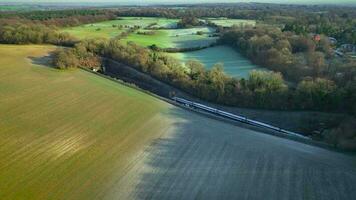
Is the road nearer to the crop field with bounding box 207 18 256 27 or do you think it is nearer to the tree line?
the tree line

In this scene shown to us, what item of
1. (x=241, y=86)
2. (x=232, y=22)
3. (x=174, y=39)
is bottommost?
(x=174, y=39)

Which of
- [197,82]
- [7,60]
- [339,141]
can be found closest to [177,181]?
[339,141]

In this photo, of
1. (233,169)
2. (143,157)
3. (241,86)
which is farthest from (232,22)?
(233,169)

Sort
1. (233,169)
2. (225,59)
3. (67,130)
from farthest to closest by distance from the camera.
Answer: (225,59) < (67,130) < (233,169)

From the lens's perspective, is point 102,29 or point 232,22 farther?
point 232,22

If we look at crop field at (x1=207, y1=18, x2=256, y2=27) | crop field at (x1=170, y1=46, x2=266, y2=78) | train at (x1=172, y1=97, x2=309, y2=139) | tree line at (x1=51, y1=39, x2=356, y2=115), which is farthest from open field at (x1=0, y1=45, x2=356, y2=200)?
crop field at (x1=207, y1=18, x2=256, y2=27)

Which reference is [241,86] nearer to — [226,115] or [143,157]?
[226,115]

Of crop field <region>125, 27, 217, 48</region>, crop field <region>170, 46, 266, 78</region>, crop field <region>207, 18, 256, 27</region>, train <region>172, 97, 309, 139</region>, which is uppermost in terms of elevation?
crop field <region>207, 18, 256, 27</region>
